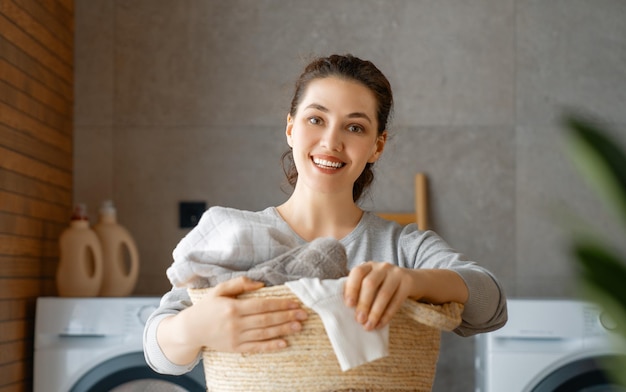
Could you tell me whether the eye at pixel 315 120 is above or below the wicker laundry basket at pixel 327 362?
above

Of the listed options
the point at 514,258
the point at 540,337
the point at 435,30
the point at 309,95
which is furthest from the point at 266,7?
the point at 309,95

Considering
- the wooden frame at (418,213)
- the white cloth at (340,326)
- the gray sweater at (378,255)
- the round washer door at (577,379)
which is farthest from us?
the wooden frame at (418,213)

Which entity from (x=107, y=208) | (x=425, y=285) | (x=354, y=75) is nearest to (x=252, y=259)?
(x=425, y=285)

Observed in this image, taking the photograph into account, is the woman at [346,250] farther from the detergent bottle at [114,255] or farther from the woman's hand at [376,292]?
the detergent bottle at [114,255]

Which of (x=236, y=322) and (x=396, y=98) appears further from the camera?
(x=396, y=98)

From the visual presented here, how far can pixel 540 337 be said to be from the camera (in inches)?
97.3

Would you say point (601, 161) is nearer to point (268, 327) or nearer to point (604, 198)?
point (604, 198)

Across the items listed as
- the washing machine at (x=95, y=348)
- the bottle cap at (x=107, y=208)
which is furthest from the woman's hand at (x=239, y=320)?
the bottle cap at (x=107, y=208)

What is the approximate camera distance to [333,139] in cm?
111

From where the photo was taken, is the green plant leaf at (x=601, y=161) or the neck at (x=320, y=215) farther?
the neck at (x=320, y=215)

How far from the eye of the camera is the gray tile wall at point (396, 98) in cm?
304

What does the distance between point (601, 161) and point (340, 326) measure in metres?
0.48

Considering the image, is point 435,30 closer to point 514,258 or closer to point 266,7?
point 266,7

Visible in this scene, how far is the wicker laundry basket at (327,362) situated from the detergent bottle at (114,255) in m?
1.97
